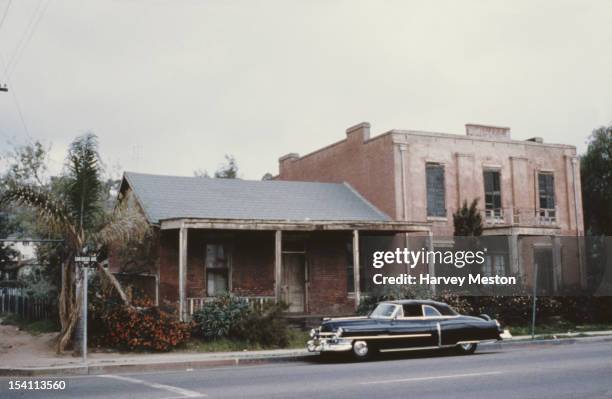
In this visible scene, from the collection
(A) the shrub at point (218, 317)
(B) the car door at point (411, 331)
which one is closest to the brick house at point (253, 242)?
(A) the shrub at point (218, 317)

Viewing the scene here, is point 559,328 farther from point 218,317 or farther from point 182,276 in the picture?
point 182,276

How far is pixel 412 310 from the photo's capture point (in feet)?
55.5

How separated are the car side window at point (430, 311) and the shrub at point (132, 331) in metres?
6.24

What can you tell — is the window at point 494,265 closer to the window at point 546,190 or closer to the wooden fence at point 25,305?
the window at point 546,190

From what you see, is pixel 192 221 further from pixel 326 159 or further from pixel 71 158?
pixel 326 159

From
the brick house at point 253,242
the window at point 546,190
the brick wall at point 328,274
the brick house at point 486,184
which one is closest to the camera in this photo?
the brick house at point 253,242

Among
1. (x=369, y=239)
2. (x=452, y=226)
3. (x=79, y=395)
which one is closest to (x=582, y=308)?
(x=452, y=226)

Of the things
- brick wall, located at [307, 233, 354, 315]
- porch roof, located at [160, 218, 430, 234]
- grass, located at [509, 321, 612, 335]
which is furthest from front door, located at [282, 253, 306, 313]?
grass, located at [509, 321, 612, 335]

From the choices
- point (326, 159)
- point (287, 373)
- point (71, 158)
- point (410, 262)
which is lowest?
point (287, 373)

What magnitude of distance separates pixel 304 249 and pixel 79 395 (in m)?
14.6

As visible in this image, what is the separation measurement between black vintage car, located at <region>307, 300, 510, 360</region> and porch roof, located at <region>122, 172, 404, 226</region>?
5.68 m

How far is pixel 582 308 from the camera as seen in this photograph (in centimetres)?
2636

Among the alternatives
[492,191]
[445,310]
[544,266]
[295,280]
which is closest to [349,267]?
[295,280]

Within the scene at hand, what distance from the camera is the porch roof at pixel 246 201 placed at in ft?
75.4
